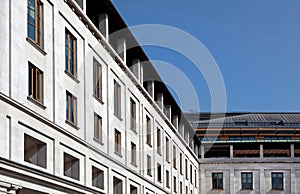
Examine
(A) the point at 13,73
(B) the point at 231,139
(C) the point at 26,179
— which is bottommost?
(C) the point at 26,179

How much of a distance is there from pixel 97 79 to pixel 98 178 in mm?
6057

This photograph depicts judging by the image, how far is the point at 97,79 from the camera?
37.8 metres

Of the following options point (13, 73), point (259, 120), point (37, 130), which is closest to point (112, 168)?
point (37, 130)

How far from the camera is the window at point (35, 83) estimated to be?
2678 centimetres

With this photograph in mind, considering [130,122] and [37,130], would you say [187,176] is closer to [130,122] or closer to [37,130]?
[130,122]

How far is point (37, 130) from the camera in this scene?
2695 cm

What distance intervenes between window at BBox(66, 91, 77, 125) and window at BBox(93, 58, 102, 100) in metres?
4.47

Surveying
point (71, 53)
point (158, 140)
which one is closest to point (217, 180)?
point (158, 140)

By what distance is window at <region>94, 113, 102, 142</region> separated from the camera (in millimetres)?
37188

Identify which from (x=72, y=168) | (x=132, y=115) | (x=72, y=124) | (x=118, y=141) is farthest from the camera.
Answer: (x=132, y=115)

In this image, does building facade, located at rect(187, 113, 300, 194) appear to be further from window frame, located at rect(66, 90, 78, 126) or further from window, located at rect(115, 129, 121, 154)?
window frame, located at rect(66, 90, 78, 126)

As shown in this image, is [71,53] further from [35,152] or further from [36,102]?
[35,152]

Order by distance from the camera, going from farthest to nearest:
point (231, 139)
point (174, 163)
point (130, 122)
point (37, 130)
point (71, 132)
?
point (231, 139) < point (174, 163) < point (130, 122) < point (71, 132) < point (37, 130)

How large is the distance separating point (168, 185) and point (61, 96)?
108 feet
